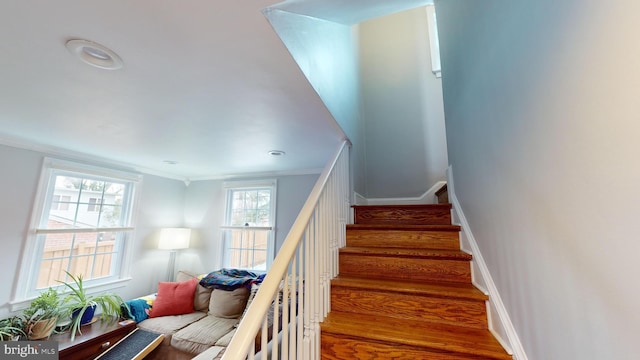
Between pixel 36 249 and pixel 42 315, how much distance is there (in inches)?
26.8

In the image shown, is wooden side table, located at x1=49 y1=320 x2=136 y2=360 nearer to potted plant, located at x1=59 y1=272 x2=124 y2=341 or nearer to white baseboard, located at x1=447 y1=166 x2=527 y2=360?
potted plant, located at x1=59 y1=272 x2=124 y2=341

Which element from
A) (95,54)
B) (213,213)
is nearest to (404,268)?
(95,54)

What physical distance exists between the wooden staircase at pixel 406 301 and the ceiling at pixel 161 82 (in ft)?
3.35

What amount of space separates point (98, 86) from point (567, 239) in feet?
7.01

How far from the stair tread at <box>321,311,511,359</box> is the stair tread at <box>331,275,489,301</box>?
153mm

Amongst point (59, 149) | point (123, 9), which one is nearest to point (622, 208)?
point (123, 9)

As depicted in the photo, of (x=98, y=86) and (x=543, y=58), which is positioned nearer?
(x=543, y=58)

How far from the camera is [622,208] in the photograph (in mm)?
528

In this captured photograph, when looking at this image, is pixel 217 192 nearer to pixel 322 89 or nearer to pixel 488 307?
pixel 322 89

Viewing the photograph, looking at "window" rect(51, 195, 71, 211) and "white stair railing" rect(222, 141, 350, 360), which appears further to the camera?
"window" rect(51, 195, 71, 211)

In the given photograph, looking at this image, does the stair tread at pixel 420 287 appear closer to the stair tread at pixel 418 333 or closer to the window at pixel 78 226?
the stair tread at pixel 418 333

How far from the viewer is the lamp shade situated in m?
3.57

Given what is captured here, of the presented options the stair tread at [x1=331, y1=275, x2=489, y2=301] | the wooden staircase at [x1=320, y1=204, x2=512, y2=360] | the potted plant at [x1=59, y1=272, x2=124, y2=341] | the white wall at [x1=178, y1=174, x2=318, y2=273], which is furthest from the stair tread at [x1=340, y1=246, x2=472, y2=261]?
the potted plant at [x1=59, y1=272, x2=124, y2=341]

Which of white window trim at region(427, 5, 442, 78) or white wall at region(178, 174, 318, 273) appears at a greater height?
white window trim at region(427, 5, 442, 78)
